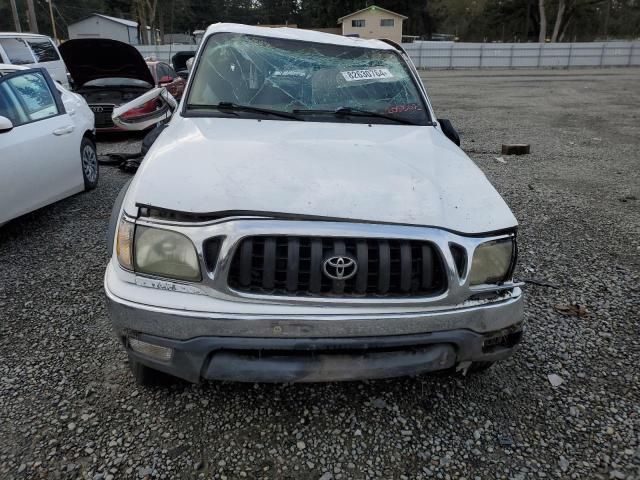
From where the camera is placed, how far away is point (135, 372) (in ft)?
8.31

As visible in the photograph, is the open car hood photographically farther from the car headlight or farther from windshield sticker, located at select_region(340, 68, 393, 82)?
the car headlight

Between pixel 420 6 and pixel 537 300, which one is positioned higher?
pixel 420 6

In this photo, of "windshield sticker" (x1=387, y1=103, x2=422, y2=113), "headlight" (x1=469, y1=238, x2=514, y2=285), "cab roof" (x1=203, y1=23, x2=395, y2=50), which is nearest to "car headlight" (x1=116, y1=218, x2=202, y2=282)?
"headlight" (x1=469, y1=238, x2=514, y2=285)

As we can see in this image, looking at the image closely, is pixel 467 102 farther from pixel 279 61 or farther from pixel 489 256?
pixel 489 256

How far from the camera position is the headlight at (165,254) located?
2.15 metres

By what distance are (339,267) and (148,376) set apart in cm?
115

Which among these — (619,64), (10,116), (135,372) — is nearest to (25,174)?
(10,116)

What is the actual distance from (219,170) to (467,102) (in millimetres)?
15417

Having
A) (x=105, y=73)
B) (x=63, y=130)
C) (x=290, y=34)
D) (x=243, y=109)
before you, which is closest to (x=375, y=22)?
(x=105, y=73)

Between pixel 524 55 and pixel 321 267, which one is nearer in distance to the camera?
pixel 321 267

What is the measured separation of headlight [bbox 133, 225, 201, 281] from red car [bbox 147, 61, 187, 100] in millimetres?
8676

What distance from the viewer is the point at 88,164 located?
20.1 feet

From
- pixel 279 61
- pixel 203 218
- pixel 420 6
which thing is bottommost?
pixel 203 218

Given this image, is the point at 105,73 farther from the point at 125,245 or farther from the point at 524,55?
the point at 524,55
